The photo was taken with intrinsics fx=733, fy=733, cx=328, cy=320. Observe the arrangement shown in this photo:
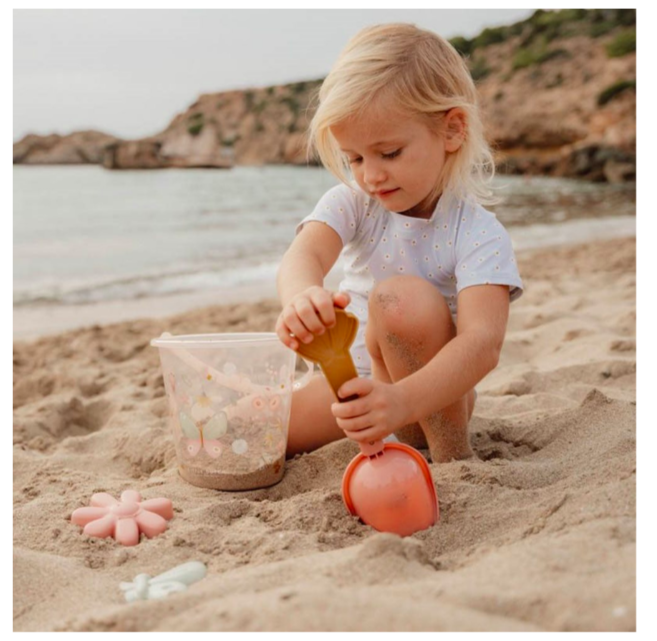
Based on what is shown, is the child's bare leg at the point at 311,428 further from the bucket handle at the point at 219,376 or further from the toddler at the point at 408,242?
the bucket handle at the point at 219,376

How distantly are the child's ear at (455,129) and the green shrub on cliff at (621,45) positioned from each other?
97.8 ft

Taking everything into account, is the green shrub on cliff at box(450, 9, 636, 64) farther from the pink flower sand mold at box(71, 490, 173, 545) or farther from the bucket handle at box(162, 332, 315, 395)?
the pink flower sand mold at box(71, 490, 173, 545)

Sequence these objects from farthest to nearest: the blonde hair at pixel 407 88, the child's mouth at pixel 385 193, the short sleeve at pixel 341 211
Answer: the short sleeve at pixel 341 211 < the child's mouth at pixel 385 193 < the blonde hair at pixel 407 88

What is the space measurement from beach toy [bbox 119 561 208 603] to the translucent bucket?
56 cm

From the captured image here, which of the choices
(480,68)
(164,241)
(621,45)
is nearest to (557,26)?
(480,68)

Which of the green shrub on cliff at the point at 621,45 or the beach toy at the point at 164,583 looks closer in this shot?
the beach toy at the point at 164,583

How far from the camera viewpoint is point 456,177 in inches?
76.9

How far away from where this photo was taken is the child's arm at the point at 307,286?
4.58ft

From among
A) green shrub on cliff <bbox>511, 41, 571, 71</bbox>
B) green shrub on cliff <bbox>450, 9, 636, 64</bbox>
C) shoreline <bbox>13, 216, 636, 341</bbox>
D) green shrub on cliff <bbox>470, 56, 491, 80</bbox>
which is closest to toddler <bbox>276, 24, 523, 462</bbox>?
shoreline <bbox>13, 216, 636, 341</bbox>

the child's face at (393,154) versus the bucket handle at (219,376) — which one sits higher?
the child's face at (393,154)

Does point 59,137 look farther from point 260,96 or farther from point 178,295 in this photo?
point 178,295

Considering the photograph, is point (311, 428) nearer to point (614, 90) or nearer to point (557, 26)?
point (614, 90)

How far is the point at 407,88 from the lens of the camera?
1.75 meters

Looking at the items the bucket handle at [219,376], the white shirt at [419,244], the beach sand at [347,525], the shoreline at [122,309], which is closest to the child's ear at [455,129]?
the white shirt at [419,244]
